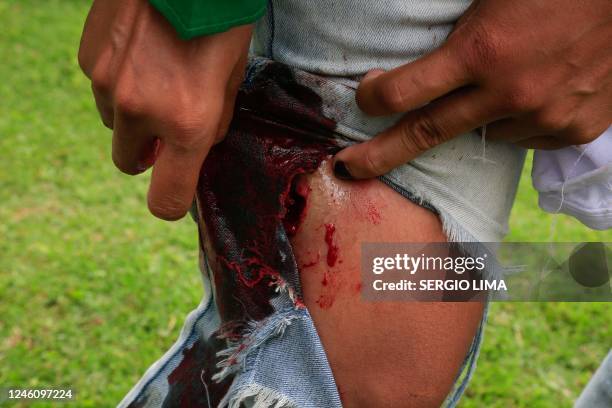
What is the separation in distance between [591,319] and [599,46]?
95.0 inches

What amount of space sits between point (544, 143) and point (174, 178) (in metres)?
0.58

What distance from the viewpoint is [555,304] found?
331 cm

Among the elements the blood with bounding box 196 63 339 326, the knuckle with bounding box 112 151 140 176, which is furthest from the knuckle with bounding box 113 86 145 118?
the blood with bounding box 196 63 339 326

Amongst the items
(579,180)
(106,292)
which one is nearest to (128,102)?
(579,180)

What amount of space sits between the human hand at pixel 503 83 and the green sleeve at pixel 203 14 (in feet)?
0.83

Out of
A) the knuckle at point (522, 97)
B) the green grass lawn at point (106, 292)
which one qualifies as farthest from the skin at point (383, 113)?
the green grass lawn at point (106, 292)

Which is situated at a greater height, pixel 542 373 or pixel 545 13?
pixel 545 13

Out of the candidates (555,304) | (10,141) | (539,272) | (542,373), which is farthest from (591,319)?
(10,141)

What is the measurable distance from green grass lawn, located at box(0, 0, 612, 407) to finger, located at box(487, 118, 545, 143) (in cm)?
183

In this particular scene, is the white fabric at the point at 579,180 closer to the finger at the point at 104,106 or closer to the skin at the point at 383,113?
the skin at the point at 383,113

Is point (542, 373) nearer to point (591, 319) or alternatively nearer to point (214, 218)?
point (591, 319)

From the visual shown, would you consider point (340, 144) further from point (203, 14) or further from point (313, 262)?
point (203, 14)

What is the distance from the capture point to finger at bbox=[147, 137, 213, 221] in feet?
3.29

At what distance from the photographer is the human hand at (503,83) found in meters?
1.03
